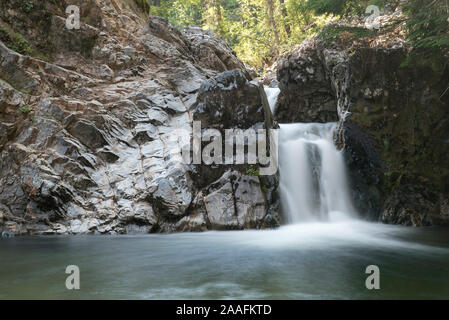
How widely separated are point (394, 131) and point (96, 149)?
8.73m

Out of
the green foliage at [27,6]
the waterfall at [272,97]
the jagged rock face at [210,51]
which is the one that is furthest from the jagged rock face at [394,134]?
the green foliage at [27,6]

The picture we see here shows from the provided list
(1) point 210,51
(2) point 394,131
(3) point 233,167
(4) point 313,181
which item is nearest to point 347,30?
(2) point 394,131

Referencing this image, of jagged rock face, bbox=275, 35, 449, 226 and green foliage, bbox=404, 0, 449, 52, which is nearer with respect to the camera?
green foliage, bbox=404, 0, 449, 52

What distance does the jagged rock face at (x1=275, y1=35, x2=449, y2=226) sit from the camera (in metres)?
9.36

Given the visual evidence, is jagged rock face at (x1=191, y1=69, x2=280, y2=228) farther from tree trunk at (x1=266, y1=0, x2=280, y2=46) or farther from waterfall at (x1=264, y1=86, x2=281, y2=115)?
tree trunk at (x1=266, y1=0, x2=280, y2=46)

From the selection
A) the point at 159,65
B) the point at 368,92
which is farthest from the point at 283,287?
the point at 159,65

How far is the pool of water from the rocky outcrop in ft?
5.90

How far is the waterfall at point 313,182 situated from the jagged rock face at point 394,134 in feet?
1.30

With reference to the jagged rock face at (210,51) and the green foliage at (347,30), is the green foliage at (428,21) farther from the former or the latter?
the jagged rock face at (210,51)

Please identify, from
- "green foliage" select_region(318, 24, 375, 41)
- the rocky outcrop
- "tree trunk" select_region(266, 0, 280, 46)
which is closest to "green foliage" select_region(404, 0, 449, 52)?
"green foliage" select_region(318, 24, 375, 41)

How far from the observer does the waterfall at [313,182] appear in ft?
31.1

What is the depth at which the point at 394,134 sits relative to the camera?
32.2 feet

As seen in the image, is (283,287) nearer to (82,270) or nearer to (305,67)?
(82,270)

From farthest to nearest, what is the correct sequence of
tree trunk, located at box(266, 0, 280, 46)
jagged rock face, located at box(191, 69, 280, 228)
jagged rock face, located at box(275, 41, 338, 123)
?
1. tree trunk, located at box(266, 0, 280, 46)
2. jagged rock face, located at box(275, 41, 338, 123)
3. jagged rock face, located at box(191, 69, 280, 228)
